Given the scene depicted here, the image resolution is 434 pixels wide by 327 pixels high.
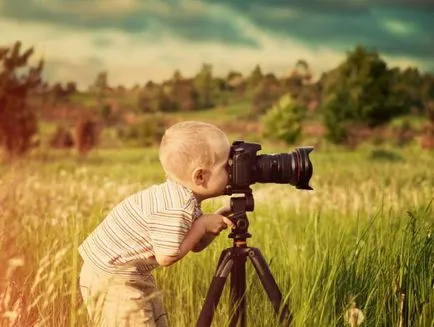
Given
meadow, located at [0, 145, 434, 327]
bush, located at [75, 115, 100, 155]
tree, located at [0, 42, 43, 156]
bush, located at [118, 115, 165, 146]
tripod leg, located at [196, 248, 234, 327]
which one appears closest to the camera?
tripod leg, located at [196, 248, 234, 327]

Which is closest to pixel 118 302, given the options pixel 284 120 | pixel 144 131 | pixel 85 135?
pixel 85 135

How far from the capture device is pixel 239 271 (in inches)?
104

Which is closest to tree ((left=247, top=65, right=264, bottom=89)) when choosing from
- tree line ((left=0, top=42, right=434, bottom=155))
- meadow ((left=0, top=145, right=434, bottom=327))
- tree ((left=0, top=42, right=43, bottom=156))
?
tree line ((left=0, top=42, right=434, bottom=155))

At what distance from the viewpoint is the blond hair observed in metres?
2.51

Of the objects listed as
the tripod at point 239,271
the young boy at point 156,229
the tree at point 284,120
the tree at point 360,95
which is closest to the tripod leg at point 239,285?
the tripod at point 239,271

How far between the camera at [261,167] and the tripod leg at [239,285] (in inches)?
8.0

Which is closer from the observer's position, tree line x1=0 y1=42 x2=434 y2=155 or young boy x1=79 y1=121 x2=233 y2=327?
young boy x1=79 y1=121 x2=233 y2=327

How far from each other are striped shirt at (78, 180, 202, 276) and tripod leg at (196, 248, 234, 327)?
0.17 m

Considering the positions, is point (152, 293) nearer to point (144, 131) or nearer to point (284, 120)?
point (144, 131)

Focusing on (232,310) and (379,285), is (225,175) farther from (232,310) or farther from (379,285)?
(379,285)

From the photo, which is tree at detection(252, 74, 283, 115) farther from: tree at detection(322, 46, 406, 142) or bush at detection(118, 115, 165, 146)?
bush at detection(118, 115, 165, 146)

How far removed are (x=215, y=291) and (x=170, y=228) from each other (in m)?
0.25

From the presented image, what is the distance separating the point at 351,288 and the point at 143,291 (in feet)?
2.92

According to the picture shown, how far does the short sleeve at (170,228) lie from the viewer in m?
2.47
